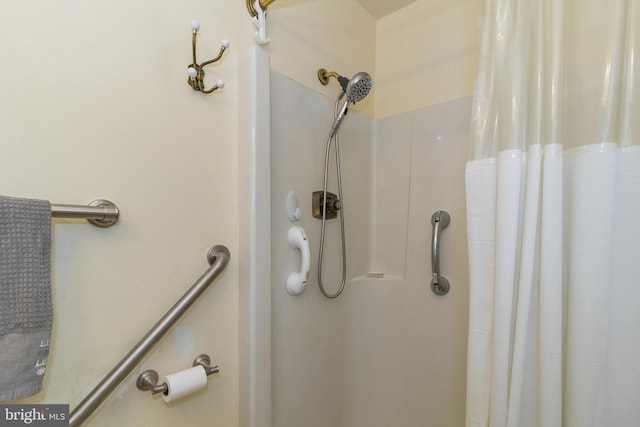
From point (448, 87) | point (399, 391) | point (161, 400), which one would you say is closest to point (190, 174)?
point (161, 400)

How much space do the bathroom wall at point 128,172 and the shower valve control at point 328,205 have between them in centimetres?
37

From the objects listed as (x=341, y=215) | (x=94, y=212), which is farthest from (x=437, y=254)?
(x=94, y=212)

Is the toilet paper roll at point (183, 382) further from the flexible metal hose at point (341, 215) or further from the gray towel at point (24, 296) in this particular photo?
the flexible metal hose at point (341, 215)

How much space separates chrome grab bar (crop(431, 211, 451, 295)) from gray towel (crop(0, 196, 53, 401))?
1.21 meters

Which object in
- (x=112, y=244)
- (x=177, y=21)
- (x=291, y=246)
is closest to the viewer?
(x=112, y=244)

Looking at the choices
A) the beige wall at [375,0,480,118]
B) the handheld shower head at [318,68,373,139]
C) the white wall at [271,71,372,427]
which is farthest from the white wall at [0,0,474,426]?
the beige wall at [375,0,480,118]

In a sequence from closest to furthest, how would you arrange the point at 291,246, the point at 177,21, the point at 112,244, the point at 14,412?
the point at 14,412 → the point at 112,244 → the point at 177,21 → the point at 291,246

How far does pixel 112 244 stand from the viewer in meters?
0.73

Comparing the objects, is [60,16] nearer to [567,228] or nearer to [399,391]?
[567,228]

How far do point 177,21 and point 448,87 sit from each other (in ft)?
3.56

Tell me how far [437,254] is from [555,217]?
545mm

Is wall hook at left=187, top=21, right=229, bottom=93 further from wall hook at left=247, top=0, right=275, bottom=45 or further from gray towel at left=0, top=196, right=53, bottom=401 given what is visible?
gray towel at left=0, top=196, right=53, bottom=401

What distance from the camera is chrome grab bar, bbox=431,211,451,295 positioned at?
4.07 feet

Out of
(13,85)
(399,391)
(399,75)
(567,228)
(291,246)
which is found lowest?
(399,391)
